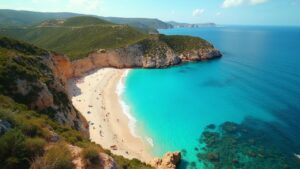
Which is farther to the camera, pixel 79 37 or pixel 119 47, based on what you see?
pixel 79 37

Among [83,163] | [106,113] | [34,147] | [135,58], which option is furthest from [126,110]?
[135,58]

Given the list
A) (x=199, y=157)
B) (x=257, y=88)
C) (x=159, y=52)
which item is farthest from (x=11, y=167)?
(x=159, y=52)

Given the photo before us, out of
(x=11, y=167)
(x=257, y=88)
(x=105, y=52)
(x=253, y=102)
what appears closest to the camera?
(x=11, y=167)

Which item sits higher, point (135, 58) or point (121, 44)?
point (121, 44)

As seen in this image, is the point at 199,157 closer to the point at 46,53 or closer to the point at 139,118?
the point at 139,118

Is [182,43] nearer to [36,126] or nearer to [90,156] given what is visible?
[36,126]

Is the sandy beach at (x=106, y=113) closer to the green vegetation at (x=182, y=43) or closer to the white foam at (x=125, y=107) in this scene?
the white foam at (x=125, y=107)

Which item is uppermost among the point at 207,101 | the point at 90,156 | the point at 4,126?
the point at 4,126
